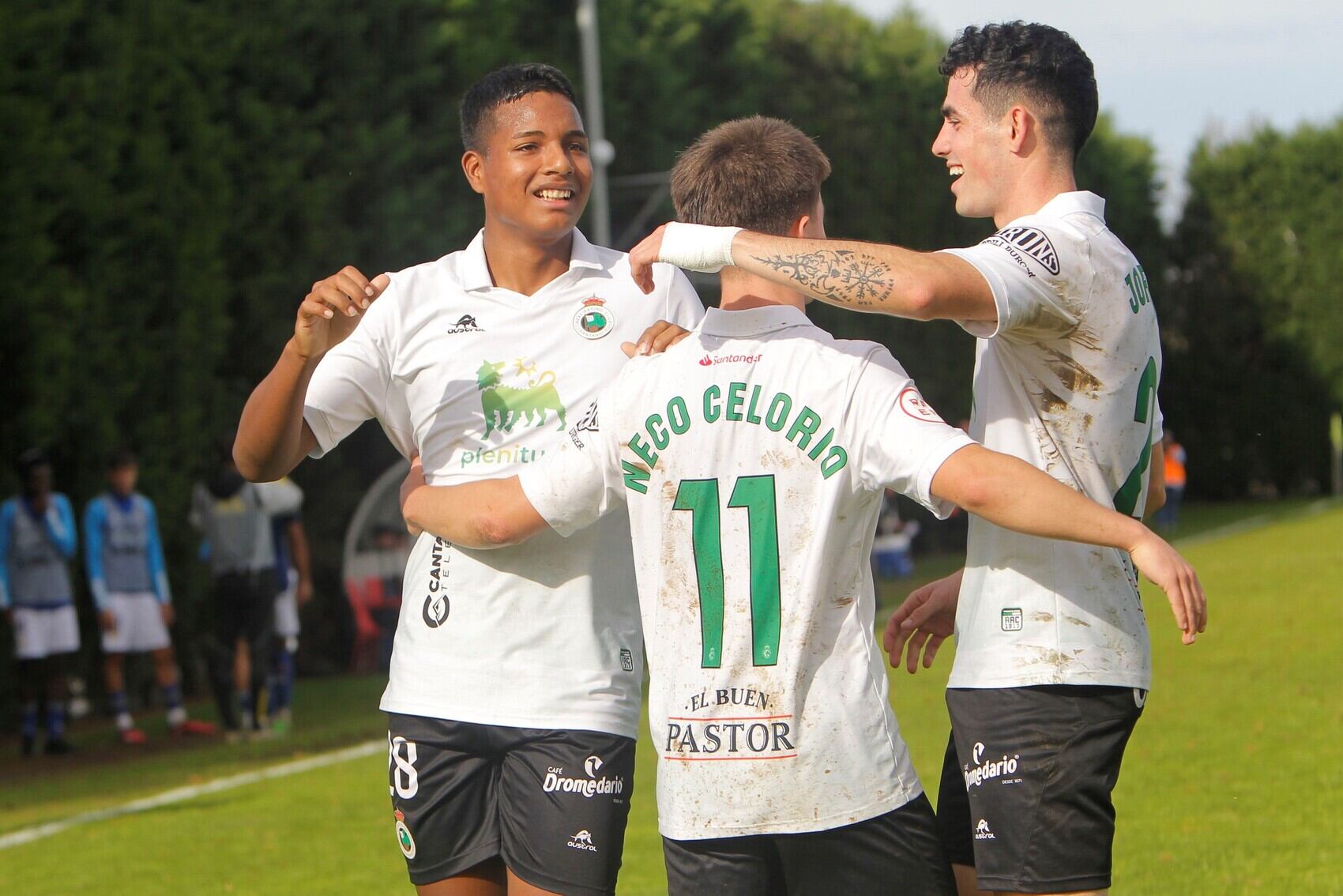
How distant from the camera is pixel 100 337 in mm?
14039

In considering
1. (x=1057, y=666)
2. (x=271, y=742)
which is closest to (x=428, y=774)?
(x=1057, y=666)

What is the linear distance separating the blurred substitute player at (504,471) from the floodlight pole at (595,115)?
15.2 metres

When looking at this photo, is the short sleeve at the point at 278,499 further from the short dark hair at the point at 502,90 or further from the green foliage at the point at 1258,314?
the green foliage at the point at 1258,314

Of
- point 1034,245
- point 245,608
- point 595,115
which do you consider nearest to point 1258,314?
point 595,115

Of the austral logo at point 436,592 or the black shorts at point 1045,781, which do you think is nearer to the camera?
the black shorts at point 1045,781

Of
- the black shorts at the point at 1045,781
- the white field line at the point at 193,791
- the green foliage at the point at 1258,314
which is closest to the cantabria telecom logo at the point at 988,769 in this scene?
the black shorts at the point at 1045,781

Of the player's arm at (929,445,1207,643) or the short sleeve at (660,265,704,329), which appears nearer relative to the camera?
the player's arm at (929,445,1207,643)

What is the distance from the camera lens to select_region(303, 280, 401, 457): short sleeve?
430 cm

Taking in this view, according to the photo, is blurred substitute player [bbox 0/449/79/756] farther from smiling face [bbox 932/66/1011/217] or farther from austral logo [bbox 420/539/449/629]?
smiling face [bbox 932/66/1011/217]

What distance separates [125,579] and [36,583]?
2.21 ft

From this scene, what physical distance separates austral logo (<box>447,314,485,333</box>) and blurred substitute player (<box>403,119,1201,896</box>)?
95 cm

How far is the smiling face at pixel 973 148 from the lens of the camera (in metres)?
3.67

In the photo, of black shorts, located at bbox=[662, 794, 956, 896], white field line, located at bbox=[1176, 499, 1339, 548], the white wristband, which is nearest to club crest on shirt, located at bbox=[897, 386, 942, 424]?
the white wristband

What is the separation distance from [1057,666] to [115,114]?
12.6m
